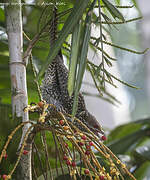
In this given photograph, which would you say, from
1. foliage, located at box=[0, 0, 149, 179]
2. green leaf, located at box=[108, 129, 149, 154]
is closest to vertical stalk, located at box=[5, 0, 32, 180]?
foliage, located at box=[0, 0, 149, 179]

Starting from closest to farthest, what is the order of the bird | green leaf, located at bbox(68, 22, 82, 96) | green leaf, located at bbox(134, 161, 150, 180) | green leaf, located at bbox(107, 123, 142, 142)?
1. green leaf, located at bbox(68, 22, 82, 96)
2. the bird
3. green leaf, located at bbox(134, 161, 150, 180)
4. green leaf, located at bbox(107, 123, 142, 142)

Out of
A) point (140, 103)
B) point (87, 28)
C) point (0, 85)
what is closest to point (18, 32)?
point (87, 28)

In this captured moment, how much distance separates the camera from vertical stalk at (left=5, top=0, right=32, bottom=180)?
403 mm

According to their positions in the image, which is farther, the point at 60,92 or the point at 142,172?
the point at 142,172

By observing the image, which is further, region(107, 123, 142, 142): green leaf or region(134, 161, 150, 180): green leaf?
region(107, 123, 142, 142): green leaf

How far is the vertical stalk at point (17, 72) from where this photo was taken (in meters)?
0.40

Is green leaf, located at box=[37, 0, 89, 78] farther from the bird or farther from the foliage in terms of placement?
the bird

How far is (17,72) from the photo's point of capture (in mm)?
414

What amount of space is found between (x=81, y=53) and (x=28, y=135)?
126 mm

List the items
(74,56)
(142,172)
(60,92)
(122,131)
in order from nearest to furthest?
(74,56)
(60,92)
(142,172)
(122,131)

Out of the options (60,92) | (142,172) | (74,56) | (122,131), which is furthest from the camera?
(122,131)

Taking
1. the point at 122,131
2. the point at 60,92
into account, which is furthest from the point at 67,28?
the point at 122,131

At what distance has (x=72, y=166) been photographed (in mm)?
366

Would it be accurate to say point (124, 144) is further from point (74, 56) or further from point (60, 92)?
point (74, 56)
